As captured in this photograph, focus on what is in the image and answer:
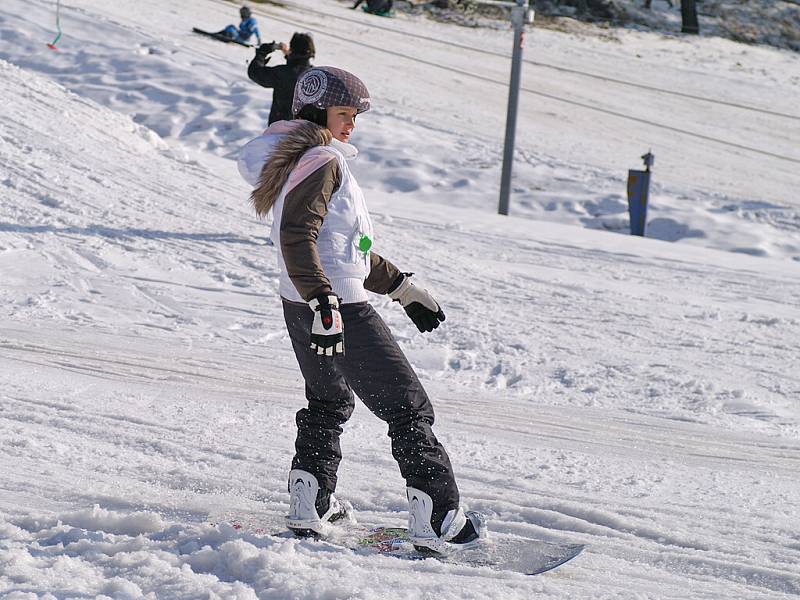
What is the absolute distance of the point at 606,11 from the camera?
27719mm

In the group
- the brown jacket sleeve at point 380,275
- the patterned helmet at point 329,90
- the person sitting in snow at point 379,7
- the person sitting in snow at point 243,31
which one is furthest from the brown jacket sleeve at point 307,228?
the person sitting in snow at point 379,7

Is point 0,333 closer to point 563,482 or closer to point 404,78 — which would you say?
point 563,482

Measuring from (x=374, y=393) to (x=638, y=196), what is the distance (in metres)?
8.94

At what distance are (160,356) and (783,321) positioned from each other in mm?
4601

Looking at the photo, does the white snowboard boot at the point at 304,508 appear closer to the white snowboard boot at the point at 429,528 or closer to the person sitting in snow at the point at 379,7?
the white snowboard boot at the point at 429,528

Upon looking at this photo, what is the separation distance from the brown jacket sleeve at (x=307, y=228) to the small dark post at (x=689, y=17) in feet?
86.4

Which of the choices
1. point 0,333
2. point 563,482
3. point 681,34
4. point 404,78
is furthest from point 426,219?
point 681,34

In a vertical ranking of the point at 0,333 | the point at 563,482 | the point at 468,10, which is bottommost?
the point at 0,333

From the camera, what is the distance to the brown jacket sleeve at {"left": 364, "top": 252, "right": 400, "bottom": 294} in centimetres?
338

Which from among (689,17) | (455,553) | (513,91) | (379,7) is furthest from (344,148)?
(689,17)

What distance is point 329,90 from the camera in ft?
10.2

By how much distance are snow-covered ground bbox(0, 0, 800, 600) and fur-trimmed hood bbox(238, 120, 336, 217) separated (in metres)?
1.09

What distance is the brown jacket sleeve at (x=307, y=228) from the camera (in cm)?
289

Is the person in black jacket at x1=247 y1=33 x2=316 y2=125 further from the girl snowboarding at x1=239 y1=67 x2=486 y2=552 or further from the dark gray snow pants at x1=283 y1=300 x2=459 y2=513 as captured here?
the dark gray snow pants at x1=283 y1=300 x2=459 y2=513
